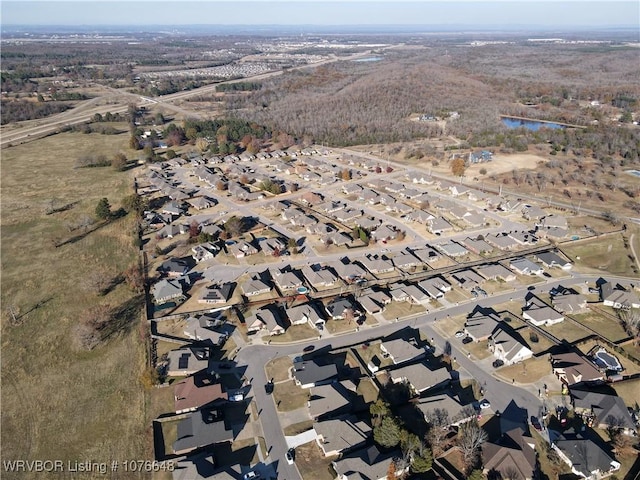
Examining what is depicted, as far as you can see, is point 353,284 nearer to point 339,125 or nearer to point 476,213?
point 476,213

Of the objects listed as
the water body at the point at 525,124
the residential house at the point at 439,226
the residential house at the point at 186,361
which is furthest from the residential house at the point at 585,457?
the water body at the point at 525,124

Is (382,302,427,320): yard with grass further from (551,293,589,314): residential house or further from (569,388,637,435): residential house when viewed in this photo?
(569,388,637,435): residential house

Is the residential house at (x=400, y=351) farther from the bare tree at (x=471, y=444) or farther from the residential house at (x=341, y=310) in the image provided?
the bare tree at (x=471, y=444)

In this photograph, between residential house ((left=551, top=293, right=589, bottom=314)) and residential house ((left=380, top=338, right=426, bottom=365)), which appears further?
residential house ((left=551, top=293, right=589, bottom=314))

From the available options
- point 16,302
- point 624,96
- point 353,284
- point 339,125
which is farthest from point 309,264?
point 624,96

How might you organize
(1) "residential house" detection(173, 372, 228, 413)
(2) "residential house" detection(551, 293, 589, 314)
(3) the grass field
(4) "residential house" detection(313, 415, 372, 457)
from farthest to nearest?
(2) "residential house" detection(551, 293, 589, 314)
(1) "residential house" detection(173, 372, 228, 413)
(3) the grass field
(4) "residential house" detection(313, 415, 372, 457)

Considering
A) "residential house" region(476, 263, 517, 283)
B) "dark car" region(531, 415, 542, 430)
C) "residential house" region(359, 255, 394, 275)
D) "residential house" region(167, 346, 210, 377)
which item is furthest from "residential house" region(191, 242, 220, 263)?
"dark car" region(531, 415, 542, 430)
